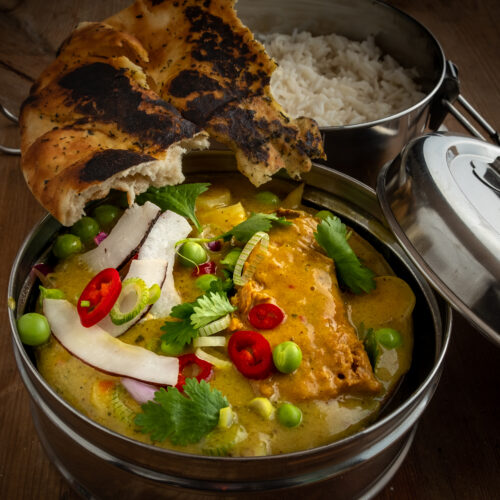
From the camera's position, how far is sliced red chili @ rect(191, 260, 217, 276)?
238cm

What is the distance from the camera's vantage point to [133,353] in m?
2.04

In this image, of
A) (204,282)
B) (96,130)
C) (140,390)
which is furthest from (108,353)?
(96,130)

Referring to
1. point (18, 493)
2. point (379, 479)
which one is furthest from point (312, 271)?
point (18, 493)

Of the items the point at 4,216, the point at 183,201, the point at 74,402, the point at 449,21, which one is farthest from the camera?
the point at 449,21

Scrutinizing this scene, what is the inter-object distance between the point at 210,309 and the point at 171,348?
183mm

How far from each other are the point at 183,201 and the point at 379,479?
1.32m

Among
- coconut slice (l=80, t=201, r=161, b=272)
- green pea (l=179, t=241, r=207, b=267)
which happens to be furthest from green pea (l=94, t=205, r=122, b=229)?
green pea (l=179, t=241, r=207, b=267)

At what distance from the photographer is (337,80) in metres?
3.99

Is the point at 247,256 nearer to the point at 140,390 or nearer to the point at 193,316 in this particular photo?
the point at 193,316

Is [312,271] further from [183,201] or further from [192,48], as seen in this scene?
[192,48]

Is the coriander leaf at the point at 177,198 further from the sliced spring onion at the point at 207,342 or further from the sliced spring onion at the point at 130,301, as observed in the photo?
the sliced spring onion at the point at 207,342

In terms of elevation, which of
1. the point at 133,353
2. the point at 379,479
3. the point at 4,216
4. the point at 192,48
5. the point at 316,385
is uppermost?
the point at 192,48

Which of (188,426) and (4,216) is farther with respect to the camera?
(4,216)

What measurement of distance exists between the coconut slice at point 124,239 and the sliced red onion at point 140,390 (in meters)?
0.54
